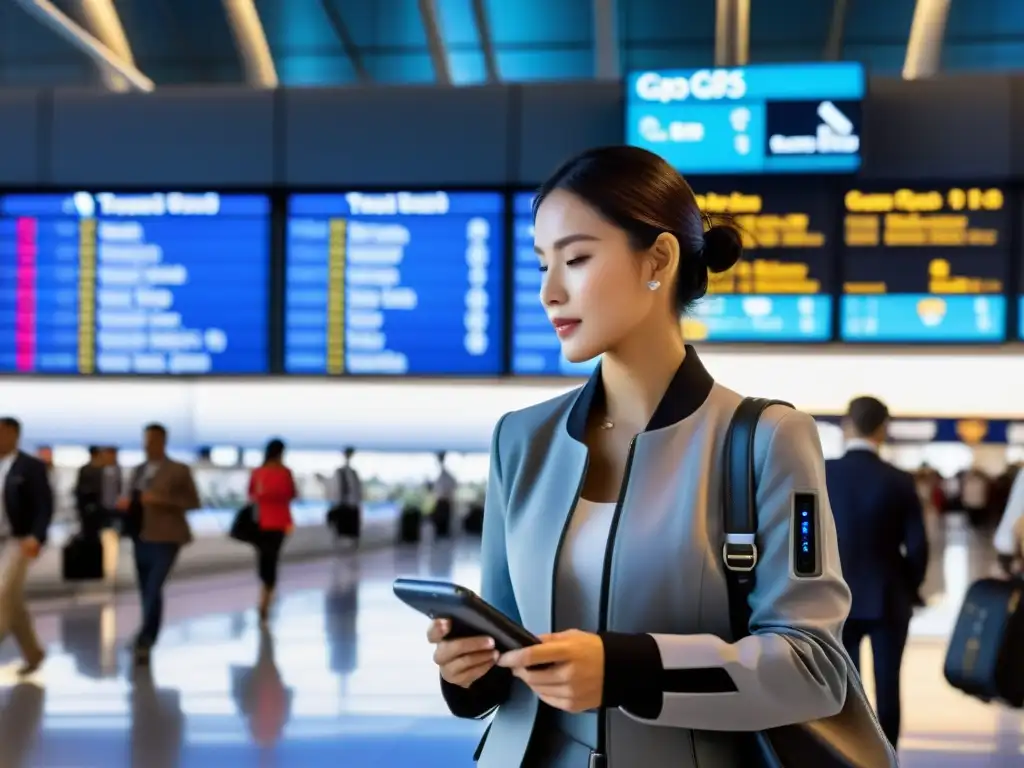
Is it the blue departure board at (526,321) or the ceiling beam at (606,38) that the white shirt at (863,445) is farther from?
the ceiling beam at (606,38)

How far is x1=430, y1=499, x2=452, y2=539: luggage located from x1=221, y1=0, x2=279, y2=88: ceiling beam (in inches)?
387

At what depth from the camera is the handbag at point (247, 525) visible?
38.7ft

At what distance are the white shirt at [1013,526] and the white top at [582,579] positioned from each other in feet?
15.8

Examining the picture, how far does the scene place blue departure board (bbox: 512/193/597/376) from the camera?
341 inches

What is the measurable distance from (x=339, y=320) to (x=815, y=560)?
7437 millimetres

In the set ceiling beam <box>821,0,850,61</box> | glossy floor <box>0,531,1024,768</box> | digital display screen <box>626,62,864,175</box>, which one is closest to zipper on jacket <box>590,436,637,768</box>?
glossy floor <box>0,531,1024,768</box>

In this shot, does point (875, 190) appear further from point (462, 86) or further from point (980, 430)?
point (980, 430)

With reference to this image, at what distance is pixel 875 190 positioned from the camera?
823 cm

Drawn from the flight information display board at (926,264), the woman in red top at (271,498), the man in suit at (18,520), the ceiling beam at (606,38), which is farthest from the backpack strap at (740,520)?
the ceiling beam at (606,38)

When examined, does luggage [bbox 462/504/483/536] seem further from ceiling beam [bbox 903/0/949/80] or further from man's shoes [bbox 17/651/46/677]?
man's shoes [bbox 17/651/46/677]

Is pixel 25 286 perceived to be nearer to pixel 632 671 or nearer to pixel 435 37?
pixel 435 37

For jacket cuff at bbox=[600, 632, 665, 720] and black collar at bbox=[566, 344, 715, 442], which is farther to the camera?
black collar at bbox=[566, 344, 715, 442]

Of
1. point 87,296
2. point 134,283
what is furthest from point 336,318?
point 87,296

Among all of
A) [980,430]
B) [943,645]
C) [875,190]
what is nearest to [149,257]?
[875,190]
